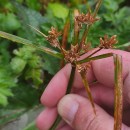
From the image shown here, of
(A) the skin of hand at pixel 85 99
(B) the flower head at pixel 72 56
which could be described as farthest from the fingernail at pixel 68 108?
(B) the flower head at pixel 72 56

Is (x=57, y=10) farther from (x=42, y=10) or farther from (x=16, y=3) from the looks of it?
(x=16, y=3)

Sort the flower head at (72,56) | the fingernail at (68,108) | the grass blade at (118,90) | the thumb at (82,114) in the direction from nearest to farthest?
the grass blade at (118,90)
the flower head at (72,56)
the thumb at (82,114)
the fingernail at (68,108)

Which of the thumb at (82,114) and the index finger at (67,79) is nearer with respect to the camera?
the thumb at (82,114)

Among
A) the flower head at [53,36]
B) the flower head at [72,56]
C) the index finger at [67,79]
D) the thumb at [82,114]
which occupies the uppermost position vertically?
the flower head at [53,36]

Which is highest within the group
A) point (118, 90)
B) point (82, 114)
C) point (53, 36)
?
point (53, 36)

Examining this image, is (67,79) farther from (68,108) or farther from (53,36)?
(53,36)

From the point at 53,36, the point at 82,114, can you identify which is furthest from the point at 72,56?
the point at 82,114

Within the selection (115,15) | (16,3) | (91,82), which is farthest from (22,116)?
(115,15)

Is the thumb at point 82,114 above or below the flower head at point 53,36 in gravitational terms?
below

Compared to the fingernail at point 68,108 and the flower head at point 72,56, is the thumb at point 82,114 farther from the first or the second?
the flower head at point 72,56
